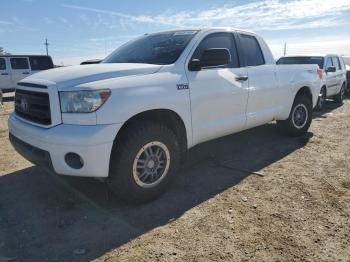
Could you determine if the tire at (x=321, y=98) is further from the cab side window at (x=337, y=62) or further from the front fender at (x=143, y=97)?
the front fender at (x=143, y=97)

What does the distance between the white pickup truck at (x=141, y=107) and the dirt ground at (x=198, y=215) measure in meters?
0.44

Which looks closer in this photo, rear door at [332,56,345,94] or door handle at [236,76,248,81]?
door handle at [236,76,248,81]

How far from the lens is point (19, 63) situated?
1586 centimetres

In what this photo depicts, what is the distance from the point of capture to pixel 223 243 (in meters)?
2.93

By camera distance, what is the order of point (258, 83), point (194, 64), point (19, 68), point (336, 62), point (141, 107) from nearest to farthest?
point (141, 107)
point (194, 64)
point (258, 83)
point (336, 62)
point (19, 68)

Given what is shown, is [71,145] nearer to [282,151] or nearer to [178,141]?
Answer: [178,141]

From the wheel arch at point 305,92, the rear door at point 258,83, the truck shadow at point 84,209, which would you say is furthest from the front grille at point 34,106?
the wheel arch at point 305,92

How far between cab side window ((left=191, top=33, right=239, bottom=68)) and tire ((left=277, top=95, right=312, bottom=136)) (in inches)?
79.1

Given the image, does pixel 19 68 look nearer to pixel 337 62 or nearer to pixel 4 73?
pixel 4 73

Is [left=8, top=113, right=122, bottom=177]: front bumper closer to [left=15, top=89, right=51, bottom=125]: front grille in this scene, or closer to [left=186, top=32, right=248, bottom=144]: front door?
[left=15, top=89, right=51, bottom=125]: front grille

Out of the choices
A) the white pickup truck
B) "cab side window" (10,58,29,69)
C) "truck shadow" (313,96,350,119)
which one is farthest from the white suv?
"cab side window" (10,58,29,69)

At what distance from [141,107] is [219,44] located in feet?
5.88

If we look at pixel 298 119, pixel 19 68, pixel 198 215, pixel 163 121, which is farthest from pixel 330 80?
pixel 19 68

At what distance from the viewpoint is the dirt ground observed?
2.83 m
